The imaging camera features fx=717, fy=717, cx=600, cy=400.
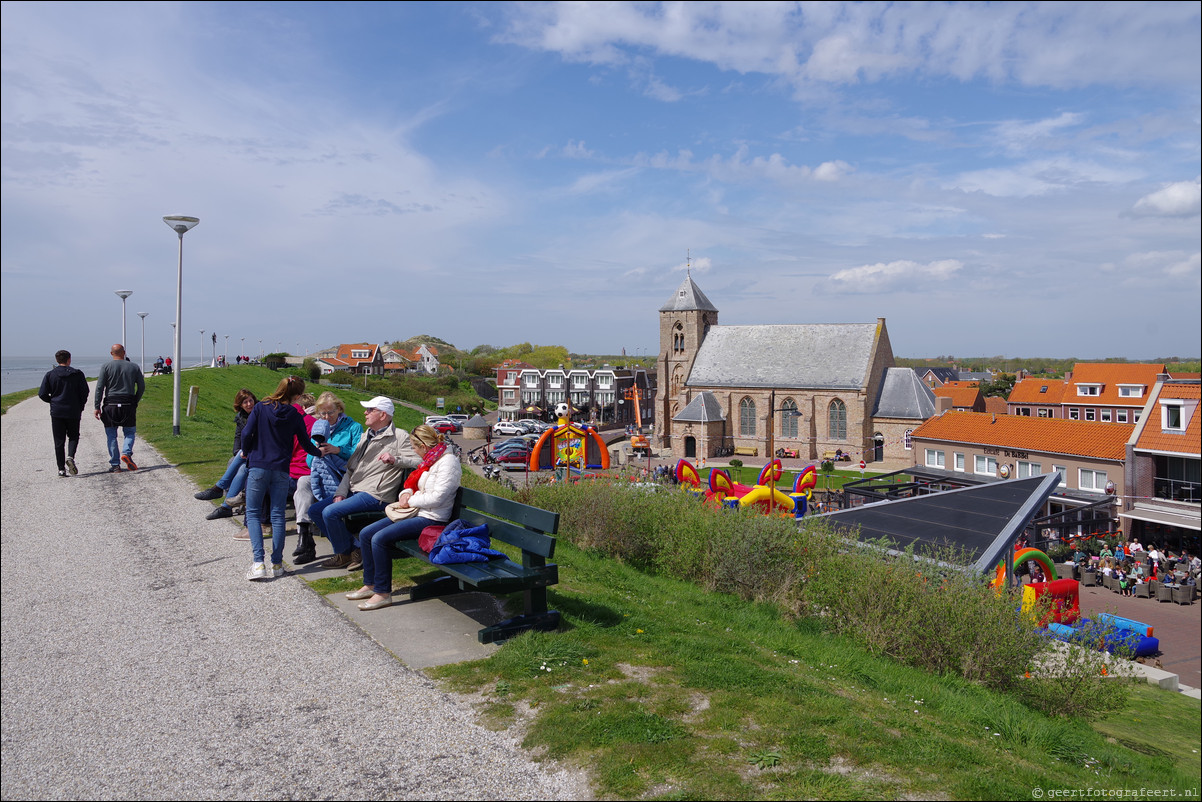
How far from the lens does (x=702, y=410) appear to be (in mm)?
56500

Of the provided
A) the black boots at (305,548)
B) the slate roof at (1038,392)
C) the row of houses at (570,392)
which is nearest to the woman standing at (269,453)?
the black boots at (305,548)

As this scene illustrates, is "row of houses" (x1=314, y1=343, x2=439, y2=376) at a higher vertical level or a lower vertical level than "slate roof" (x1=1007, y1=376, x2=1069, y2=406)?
higher

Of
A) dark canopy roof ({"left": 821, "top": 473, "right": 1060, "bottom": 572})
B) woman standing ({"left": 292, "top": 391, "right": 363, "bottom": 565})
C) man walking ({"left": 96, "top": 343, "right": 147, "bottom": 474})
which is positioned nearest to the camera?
woman standing ({"left": 292, "top": 391, "right": 363, "bottom": 565})

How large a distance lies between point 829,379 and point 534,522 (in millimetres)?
51772

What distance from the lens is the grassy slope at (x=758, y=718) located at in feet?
13.4

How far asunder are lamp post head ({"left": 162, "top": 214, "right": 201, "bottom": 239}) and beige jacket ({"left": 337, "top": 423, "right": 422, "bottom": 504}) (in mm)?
13893

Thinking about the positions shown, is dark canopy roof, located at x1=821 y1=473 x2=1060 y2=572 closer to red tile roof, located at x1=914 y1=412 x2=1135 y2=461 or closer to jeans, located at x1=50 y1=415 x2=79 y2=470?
jeans, located at x1=50 y1=415 x2=79 y2=470

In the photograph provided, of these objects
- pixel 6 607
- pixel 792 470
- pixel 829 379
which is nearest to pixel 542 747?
pixel 6 607

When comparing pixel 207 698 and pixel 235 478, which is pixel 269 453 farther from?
pixel 207 698

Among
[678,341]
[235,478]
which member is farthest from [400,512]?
[678,341]

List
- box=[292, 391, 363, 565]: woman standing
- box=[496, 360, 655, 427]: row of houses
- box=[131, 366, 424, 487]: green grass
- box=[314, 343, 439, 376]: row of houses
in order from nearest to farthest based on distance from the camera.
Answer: box=[292, 391, 363, 565]: woman standing, box=[131, 366, 424, 487]: green grass, box=[496, 360, 655, 427]: row of houses, box=[314, 343, 439, 376]: row of houses

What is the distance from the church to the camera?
174 feet

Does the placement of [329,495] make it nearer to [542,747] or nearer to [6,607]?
[6,607]

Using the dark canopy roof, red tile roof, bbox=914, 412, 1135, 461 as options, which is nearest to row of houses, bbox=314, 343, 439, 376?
red tile roof, bbox=914, 412, 1135, 461
